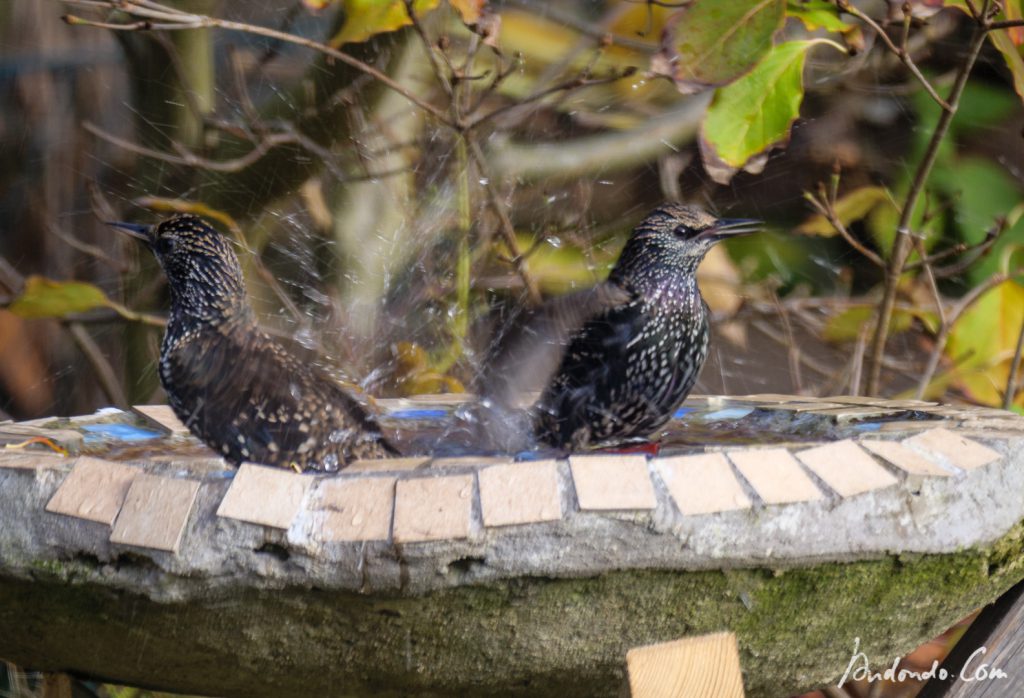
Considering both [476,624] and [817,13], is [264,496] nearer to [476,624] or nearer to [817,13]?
[476,624]

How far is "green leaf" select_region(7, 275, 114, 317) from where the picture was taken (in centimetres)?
279

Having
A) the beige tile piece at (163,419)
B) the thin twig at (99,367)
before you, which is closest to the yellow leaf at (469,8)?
the beige tile piece at (163,419)

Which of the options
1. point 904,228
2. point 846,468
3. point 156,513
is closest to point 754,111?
point 904,228

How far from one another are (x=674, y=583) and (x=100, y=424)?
1277mm

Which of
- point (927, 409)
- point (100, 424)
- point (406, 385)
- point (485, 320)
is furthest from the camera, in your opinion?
point (406, 385)

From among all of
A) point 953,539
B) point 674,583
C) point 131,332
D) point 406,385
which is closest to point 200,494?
point 674,583

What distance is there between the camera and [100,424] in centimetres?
223

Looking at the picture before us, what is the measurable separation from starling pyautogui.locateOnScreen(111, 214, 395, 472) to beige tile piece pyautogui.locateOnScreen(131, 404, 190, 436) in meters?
0.40

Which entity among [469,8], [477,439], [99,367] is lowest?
[99,367]

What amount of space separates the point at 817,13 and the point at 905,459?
1.52 meters

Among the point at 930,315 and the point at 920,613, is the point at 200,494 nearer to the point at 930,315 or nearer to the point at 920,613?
the point at 920,613

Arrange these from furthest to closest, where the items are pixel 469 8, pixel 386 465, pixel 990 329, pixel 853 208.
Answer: pixel 853 208 < pixel 990 329 < pixel 469 8 < pixel 386 465

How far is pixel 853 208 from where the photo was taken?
3693mm

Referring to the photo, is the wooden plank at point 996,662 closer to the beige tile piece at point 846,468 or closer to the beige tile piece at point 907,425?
the beige tile piece at point 907,425
